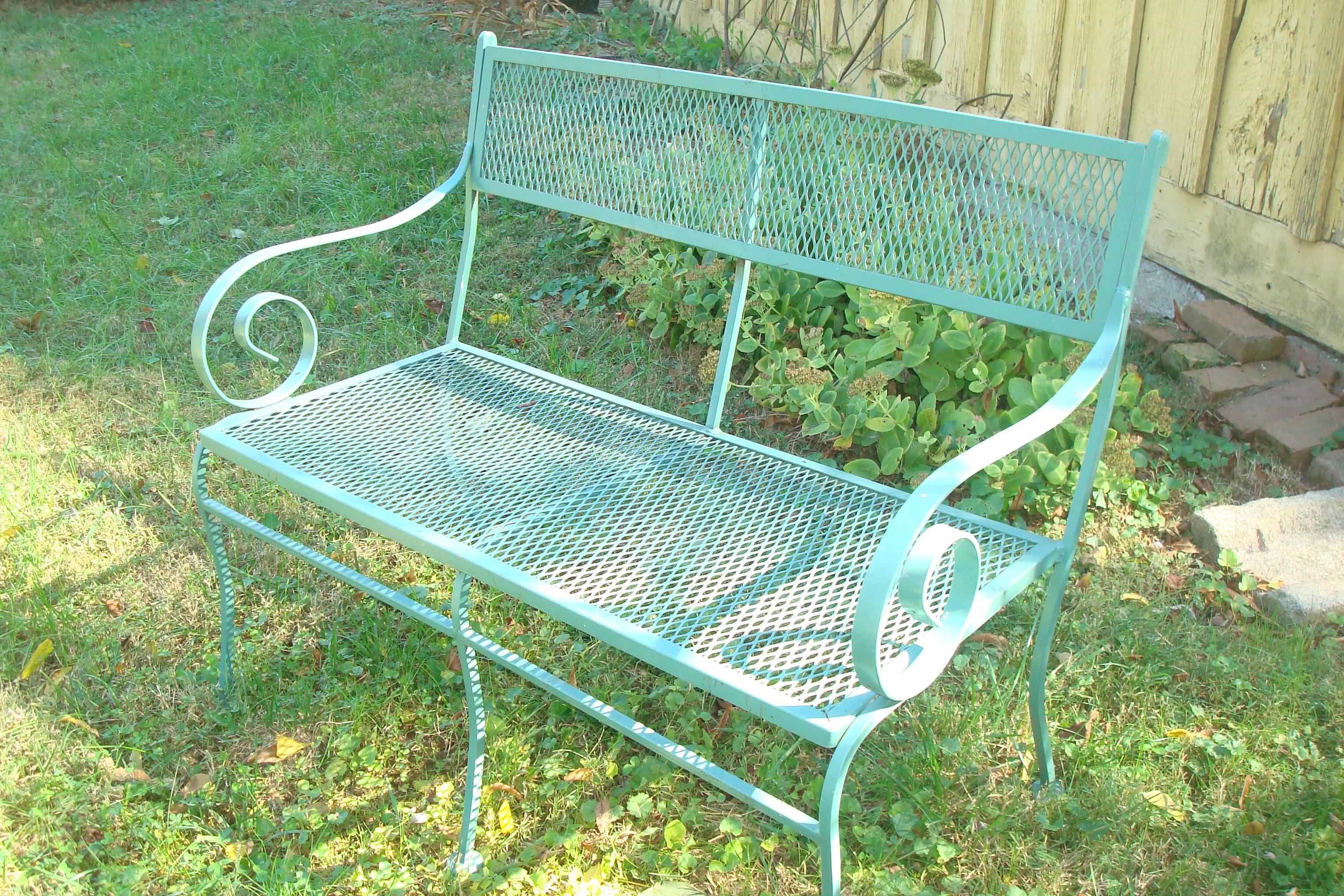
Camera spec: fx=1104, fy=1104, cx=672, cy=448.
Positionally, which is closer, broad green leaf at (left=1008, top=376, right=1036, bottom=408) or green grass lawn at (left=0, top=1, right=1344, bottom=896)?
green grass lawn at (left=0, top=1, right=1344, bottom=896)

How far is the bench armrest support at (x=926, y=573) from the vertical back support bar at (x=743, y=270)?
73 cm

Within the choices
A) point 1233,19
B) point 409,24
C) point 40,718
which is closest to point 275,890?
point 40,718

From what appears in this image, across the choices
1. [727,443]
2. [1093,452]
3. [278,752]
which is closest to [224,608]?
[278,752]

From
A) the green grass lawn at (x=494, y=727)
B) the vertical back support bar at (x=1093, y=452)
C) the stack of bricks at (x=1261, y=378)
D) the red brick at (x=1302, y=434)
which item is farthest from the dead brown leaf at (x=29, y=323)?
the red brick at (x=1302, y=434)

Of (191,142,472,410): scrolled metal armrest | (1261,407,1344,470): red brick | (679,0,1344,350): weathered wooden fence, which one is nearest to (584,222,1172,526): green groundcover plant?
(1261,407,1344,470): red brick

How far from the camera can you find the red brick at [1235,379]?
298 cm

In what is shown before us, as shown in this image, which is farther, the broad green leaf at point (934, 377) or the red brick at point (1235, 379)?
Result: the red brick at point (1235, 379)

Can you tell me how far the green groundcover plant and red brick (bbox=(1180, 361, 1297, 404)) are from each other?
16cm

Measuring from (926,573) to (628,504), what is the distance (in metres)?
0.78

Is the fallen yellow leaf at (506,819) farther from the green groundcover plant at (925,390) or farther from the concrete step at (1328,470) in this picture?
the concrete step at (1328,470)

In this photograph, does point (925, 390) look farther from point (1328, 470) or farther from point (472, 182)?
point (472, 182)

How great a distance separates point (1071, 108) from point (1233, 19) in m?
0.62

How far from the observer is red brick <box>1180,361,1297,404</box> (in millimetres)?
2979

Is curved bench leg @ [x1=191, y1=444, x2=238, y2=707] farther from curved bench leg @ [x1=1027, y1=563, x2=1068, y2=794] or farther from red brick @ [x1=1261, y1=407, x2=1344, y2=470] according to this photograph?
red brick @ [x1=1261, y1=407, x2=1344, y2=470]
